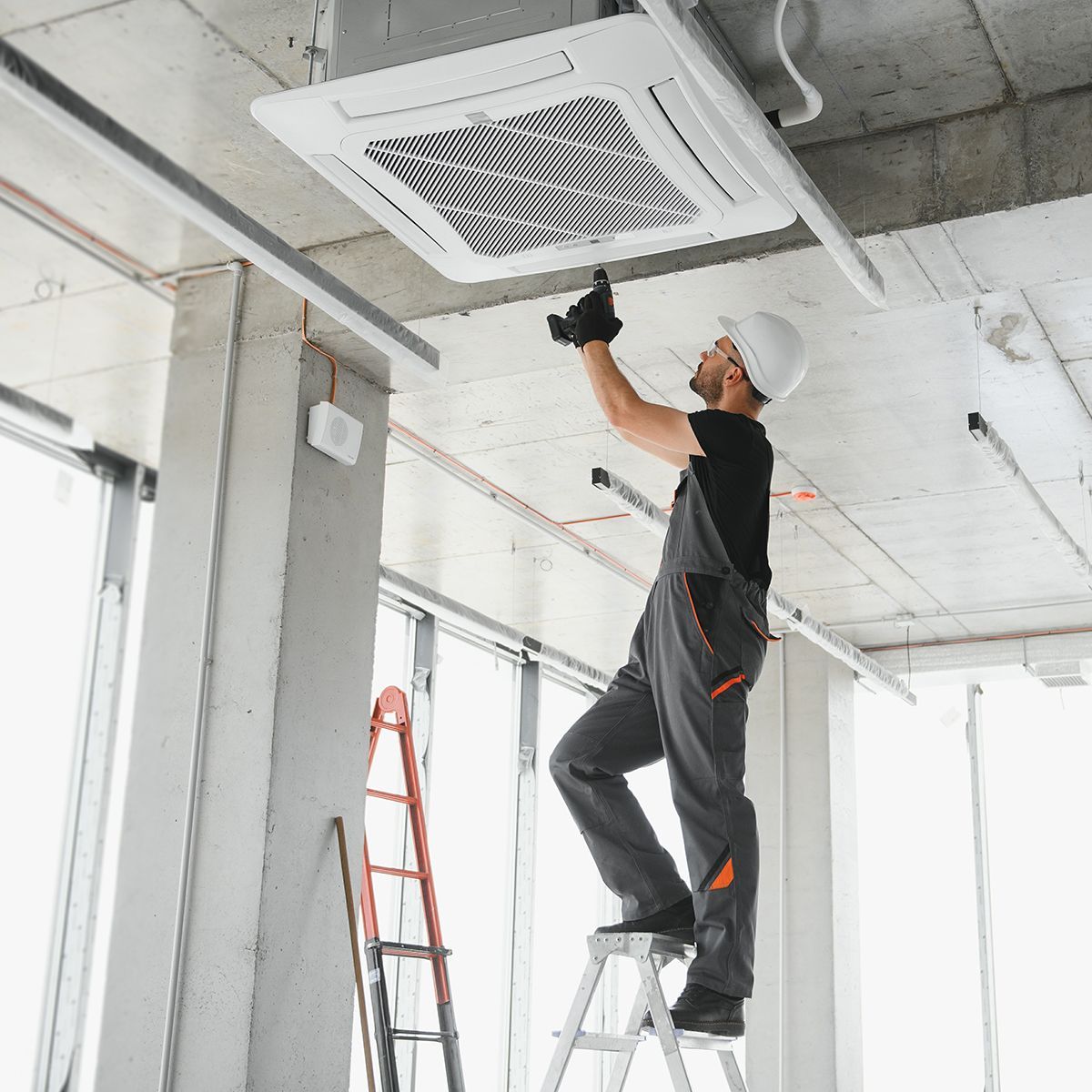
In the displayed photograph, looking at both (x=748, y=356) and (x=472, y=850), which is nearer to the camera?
(x=748, y=356)

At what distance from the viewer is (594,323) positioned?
3.09 m

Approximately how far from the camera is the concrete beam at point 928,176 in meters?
3.33

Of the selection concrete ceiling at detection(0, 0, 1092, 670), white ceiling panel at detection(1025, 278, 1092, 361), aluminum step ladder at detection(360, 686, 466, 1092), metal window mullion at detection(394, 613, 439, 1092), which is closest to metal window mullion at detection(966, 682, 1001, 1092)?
concrete ceiling at detection(0, 0, 1092, 670)

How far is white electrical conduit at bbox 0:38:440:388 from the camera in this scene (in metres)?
2.18

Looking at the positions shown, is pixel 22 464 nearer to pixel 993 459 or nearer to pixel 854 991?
pixel 993 459

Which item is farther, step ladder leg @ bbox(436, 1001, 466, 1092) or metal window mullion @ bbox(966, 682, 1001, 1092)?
metal window mullion @ bbox(966, 682, 1001, 1092)

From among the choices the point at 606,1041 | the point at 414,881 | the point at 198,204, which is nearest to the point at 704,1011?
the point at 606,1041

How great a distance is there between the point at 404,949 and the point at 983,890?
17.6 ft

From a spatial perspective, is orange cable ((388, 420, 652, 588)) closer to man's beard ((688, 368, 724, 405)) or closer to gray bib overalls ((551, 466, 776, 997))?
man's beard ((688, 368, 724, 405))

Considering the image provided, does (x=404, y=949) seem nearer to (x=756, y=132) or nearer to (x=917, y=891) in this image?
(x=756, y=132)

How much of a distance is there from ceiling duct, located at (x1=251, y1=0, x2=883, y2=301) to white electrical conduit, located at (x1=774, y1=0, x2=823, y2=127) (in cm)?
14

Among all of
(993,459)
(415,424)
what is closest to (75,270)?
(415,424)

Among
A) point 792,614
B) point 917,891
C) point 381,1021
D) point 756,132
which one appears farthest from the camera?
point 917,891

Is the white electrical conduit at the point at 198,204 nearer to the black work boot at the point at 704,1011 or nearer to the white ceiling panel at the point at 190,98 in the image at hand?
the white ceiling panel at the point at 190,98
